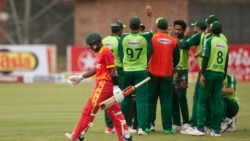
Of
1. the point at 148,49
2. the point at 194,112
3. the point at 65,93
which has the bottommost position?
the point at 65,93

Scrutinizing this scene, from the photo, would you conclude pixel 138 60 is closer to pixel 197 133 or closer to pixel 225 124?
pixel 197 133

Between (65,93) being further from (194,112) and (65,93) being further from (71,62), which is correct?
(194,112)

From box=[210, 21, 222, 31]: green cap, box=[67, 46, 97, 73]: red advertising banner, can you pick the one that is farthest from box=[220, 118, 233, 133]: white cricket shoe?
box=[67, 46, 97, 73]: red advertising banner

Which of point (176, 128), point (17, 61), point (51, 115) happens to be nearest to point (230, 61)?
point (17, 61)

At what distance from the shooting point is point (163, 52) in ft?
56.5

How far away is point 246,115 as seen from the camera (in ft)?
71.0

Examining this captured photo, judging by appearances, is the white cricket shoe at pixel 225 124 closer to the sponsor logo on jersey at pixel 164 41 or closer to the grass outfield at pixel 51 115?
the grass outfield at pixel 51 115

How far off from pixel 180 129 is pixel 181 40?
1.94m

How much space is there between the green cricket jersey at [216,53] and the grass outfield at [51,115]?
141cm

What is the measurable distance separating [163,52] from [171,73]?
0.48 meters

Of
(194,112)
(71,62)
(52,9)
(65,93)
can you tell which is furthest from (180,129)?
(52,9)

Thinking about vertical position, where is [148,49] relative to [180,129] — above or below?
above

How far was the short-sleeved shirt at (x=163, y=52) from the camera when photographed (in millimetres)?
17172

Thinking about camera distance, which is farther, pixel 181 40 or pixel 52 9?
pixel 52 9
